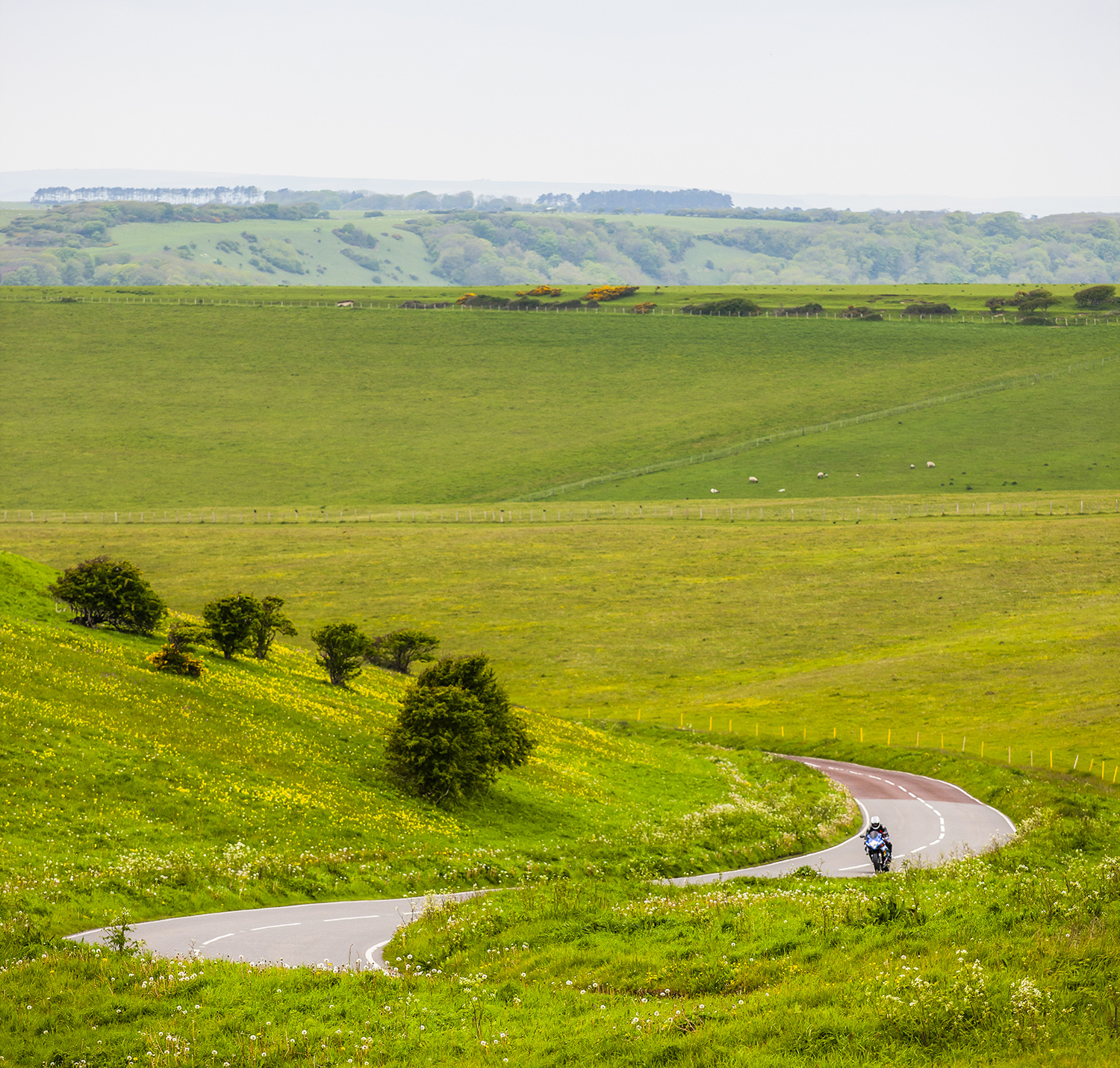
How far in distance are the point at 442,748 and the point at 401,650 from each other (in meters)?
26.5

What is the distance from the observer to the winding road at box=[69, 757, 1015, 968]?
2033cm

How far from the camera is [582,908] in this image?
21.0 metres

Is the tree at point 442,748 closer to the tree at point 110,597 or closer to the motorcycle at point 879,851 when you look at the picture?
the motorcycle at point 879,851

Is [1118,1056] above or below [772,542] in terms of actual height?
above

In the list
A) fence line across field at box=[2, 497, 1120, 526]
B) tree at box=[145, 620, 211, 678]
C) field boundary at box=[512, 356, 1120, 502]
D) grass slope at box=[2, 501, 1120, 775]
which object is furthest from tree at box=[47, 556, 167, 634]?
field boundary at box=[512, 356, 1120, 502]

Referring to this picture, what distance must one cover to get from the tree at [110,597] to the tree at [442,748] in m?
13.0

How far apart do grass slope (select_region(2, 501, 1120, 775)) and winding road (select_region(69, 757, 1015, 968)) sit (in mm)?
12647

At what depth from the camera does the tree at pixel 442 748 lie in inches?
1359

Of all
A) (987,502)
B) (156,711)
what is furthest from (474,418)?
(156,711)

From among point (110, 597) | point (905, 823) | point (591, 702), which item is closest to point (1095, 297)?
point (591, 702)

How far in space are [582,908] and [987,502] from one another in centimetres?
10383

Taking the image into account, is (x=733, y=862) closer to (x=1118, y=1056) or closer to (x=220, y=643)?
(x=1118, y=1056)

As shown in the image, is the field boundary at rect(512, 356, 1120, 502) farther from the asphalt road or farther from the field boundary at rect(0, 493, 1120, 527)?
the asphalt road

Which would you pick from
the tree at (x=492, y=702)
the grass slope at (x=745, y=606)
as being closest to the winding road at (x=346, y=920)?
the tree at (x=492, y=702)
